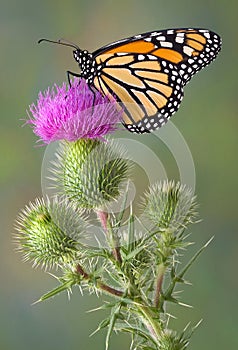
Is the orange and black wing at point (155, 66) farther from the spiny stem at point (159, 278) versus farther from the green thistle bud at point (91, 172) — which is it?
Result: the spiny stem at point (159, 278)

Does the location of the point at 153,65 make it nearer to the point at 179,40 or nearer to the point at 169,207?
the point at 179,40

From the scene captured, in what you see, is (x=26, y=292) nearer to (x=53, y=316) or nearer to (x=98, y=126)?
(x=53, y=316)

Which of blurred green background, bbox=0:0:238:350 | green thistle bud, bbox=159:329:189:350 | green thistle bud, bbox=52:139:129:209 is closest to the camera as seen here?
green thistle bud, bbox=159:329:189:350

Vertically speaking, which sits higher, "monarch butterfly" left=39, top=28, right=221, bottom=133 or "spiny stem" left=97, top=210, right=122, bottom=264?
"monarch butterfly" left=39, top=28, right=221, bottom=133

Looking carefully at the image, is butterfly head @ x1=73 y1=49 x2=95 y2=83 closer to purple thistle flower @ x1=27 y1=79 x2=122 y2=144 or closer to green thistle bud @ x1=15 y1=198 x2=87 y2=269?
purple thistle flower @ x1=27 y1=79 x2=122 y2=144

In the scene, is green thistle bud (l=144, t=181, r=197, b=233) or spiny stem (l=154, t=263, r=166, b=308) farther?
green thistle bud (l=144, t=181, r=197, b=233)

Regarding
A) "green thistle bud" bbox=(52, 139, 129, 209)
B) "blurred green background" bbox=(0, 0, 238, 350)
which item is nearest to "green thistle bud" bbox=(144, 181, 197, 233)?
"green thistle bud" bbox=(52, 139, 129, 209)

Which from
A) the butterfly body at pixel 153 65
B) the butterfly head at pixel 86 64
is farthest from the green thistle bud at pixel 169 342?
the butterfly head at pixel 86 64
